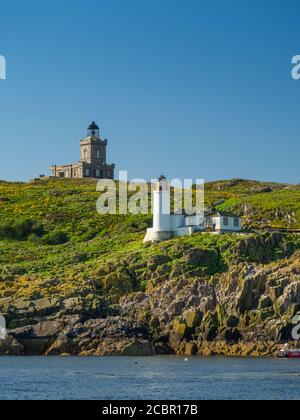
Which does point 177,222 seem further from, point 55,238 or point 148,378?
point 148,378

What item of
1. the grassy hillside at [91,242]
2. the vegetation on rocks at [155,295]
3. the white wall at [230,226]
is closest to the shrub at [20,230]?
the grassy hillside at [91,242]

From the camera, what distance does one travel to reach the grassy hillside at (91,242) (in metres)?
118

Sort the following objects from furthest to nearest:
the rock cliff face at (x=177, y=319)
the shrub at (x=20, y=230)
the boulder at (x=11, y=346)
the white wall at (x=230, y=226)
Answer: the shrub at (x=20, y=230) → the white wall at (x=230, y=226) → the boulder at (x=11, y=346) → the rock cliff face at (x=177, y=319)

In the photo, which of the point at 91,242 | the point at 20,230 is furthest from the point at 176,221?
the point at 20,230

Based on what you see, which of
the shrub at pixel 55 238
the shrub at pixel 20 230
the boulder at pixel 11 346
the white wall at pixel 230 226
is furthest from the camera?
the shrub at pixel 20 230

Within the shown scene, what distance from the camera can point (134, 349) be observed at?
107 metres

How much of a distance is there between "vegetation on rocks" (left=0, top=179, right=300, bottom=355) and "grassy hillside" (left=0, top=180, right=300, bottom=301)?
0.61 ft

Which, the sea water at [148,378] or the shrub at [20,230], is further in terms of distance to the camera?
the shrub at [20,230]

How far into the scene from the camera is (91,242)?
144 metres

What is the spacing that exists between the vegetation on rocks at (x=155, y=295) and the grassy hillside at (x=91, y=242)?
0.61 ft

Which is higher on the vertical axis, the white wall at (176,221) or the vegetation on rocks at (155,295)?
the white wall at (176,221)

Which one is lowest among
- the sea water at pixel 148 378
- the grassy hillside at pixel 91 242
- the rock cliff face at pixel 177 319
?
the sea water at pixel 148 378

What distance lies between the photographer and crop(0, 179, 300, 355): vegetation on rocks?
350 feet

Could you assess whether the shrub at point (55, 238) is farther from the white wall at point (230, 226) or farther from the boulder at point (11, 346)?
the boulder at point (11, 346)
